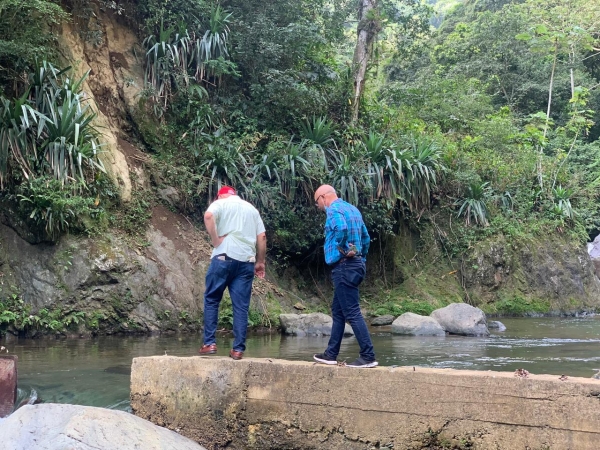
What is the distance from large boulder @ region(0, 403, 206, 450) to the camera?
9.86 feet

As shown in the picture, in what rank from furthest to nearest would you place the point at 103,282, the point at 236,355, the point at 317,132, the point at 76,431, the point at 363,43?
the point at 363,43 → the point at 317,132 → the point at 103,282 → the point at 236,355 → the point at 76,431

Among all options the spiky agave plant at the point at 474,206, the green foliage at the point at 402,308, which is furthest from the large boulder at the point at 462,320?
the spiky agave plant at the point at 474,206

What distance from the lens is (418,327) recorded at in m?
10.0

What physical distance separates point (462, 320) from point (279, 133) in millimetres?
5490

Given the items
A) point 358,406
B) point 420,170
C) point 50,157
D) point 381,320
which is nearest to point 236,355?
point 358,406

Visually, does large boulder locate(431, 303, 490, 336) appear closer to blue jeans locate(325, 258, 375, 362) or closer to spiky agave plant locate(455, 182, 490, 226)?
spiky agave plant locate(455, 182, 490, 226)

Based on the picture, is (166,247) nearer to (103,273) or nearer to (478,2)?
(103,273)

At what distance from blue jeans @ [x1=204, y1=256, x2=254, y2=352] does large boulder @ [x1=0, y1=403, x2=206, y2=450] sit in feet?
4.18

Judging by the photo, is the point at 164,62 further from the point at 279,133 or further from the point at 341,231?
the point at 341,231

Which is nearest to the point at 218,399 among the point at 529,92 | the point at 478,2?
the point at 529,92

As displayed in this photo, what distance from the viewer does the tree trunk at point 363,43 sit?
1415cm

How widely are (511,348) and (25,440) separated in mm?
6789

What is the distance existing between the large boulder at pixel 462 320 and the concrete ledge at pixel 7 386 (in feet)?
24.4

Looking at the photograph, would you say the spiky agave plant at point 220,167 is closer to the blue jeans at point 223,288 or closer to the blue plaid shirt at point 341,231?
the blue jeans at point 223,288
